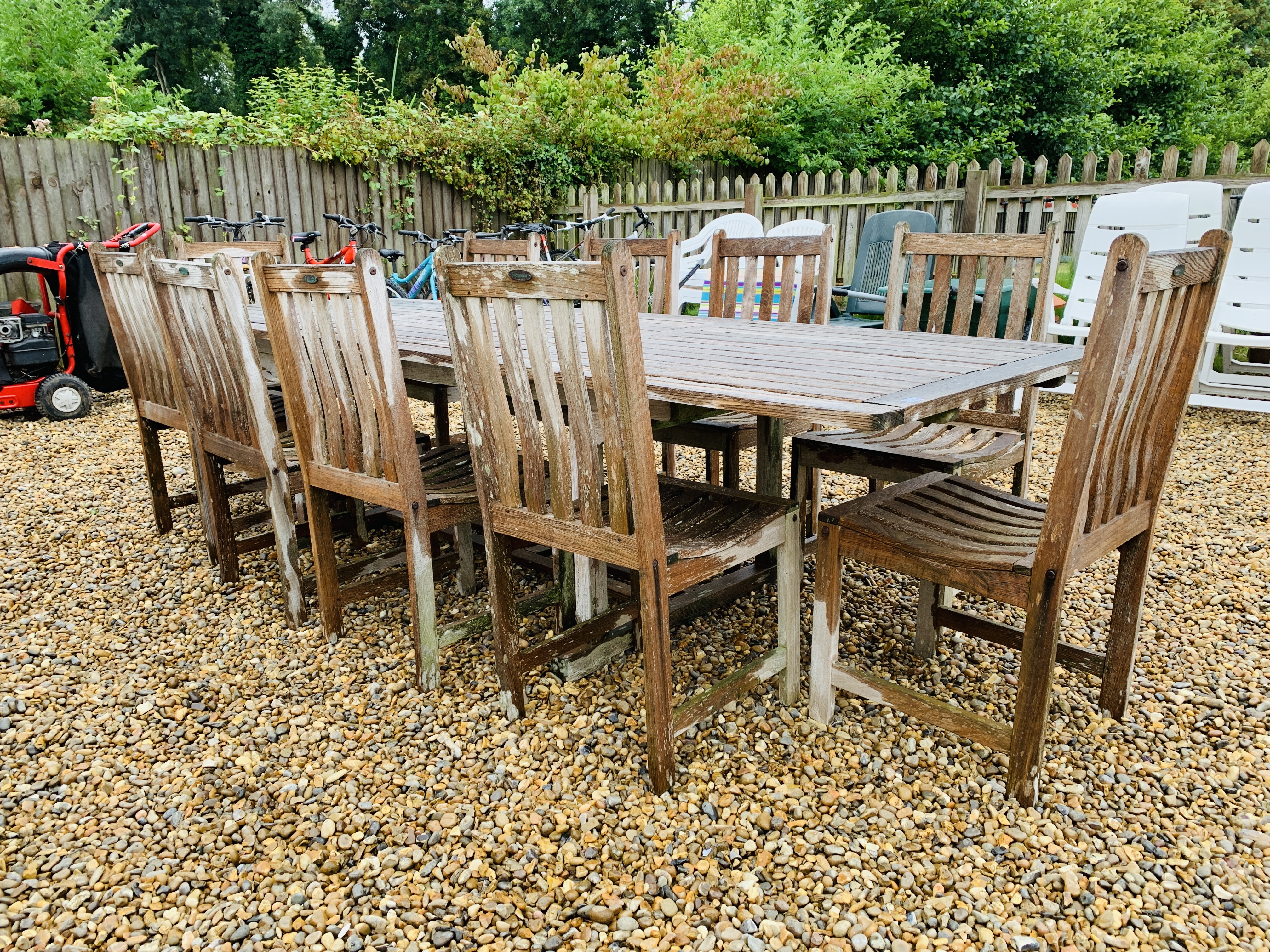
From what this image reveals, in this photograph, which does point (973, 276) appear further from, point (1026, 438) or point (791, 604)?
point (791, 604)

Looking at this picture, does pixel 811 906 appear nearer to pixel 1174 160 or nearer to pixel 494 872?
pixel 494 872

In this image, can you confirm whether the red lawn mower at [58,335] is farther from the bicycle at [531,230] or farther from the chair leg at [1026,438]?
the chair leg at [1026,438]

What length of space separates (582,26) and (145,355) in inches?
594

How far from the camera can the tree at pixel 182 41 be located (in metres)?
18.4

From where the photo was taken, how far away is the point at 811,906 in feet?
4.92

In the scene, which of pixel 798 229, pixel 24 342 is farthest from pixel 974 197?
pixel 24 342

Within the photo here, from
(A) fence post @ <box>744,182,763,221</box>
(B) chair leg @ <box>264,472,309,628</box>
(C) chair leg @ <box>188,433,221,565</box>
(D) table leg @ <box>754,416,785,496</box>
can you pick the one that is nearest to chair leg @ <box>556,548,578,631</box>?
(D) table leg @ <box>754,416,785,496</box>

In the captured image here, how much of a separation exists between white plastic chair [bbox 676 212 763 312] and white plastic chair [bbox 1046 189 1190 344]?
1922mm

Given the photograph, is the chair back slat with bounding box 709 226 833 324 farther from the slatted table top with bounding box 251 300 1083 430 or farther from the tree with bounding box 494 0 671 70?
the tree with bounding box 494 0 671 70

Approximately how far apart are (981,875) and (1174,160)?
5.41m

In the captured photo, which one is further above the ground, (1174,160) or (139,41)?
(139,41)

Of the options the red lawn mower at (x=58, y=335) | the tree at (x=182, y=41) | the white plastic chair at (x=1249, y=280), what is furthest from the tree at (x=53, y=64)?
the white plastic chair at (x=1249, y=280)

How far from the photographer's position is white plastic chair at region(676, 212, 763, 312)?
5.71 m

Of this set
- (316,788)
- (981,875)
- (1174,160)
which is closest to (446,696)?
(316,788)
